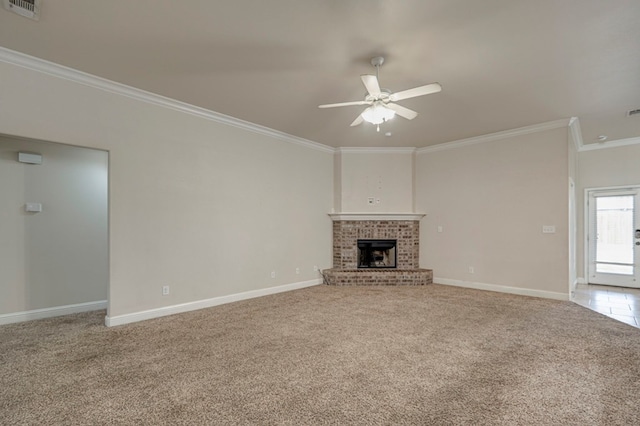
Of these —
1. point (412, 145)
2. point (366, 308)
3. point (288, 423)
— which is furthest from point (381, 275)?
point (288, 423)

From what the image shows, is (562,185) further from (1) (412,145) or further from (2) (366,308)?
(2) (366,308)

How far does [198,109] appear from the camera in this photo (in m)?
4.50

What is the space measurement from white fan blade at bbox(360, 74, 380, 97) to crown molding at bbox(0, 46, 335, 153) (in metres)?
2.65

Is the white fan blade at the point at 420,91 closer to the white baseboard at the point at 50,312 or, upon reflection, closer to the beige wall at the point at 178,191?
the beige wall at the point at 178,191

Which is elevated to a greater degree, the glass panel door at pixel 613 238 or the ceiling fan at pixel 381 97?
the ceiling fan at pixel 381 97

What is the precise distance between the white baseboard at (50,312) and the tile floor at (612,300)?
23.6 ft

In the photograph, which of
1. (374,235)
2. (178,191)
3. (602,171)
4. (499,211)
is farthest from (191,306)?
(602,171)

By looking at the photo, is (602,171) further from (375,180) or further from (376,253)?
(376,253)

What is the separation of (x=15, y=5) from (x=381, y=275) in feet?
19.3

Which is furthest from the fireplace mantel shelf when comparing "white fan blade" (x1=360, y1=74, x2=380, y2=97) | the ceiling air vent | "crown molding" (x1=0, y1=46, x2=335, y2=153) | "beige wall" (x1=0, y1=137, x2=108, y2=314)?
the ceiling air vent

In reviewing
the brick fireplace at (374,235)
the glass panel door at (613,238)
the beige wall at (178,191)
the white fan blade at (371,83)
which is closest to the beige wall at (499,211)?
the brick fireplace at (374,235)

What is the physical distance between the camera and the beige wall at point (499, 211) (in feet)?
16.7

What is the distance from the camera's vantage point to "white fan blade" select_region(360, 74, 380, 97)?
2.75 metres

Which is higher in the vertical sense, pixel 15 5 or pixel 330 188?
pixel 15 5
